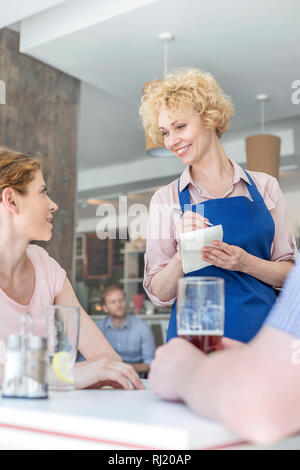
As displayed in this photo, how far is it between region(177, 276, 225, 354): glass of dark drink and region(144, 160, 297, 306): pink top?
0.76 metres

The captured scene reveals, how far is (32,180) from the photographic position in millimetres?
1635

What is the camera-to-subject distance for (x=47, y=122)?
13.8ft

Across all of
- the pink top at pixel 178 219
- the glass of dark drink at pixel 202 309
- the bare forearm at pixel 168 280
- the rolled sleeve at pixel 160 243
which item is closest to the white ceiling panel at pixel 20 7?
the pink top at pixel 178 219

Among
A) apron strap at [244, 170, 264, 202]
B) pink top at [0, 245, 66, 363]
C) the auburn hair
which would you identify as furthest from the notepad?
the auburn hair

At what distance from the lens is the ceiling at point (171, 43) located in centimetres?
349

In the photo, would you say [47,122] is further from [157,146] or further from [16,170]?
[16,170]

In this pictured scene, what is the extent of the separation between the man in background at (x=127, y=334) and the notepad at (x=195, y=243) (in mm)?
3005

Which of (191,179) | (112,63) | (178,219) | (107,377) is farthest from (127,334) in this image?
(107,377)

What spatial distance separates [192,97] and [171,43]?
231 cm

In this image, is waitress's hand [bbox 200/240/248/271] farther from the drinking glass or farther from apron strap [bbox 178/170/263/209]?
the drinking glass
